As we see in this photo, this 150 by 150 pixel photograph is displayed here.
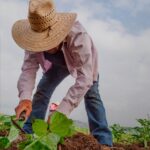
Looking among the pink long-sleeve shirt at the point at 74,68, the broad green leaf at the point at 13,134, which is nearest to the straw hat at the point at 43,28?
the pink long-sleeve shirt at the point at 74,68

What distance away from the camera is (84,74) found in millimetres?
3137

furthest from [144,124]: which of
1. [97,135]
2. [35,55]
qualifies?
[35,55]

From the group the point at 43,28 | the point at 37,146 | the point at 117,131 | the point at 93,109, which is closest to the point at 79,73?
the point at 43,28

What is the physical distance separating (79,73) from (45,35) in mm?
324

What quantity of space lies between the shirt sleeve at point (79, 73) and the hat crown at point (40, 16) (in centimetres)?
20

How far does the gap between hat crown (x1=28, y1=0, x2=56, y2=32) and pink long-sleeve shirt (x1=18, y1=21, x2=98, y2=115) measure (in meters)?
0.17

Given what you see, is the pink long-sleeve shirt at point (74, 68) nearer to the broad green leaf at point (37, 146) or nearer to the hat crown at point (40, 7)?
the hat crown at point (40, 7)

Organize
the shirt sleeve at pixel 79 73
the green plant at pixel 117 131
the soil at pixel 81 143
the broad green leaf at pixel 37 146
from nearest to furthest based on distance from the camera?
the broad green leaf at pixel 37 146 → the soil at pixel 81 143 → the shirt sleeve at pixel 79 73 → the green plant at pixel 117 131

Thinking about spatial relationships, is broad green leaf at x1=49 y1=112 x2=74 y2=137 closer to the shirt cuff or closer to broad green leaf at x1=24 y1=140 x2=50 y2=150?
broad green leaf at x1=24 y1=140 x2=50 y2=150

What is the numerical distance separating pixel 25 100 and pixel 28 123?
2.43ft

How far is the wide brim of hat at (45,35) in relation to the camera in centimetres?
304

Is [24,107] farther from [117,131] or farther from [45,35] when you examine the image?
[117,131]

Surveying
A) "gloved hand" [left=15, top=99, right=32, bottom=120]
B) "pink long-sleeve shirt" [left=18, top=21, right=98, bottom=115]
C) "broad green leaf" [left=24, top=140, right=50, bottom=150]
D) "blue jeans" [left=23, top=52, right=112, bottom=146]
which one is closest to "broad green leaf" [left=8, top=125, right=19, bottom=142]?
"broad green leaf" [left=24, top=140, right=50, bottom=150]

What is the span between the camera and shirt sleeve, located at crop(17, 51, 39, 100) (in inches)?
131
